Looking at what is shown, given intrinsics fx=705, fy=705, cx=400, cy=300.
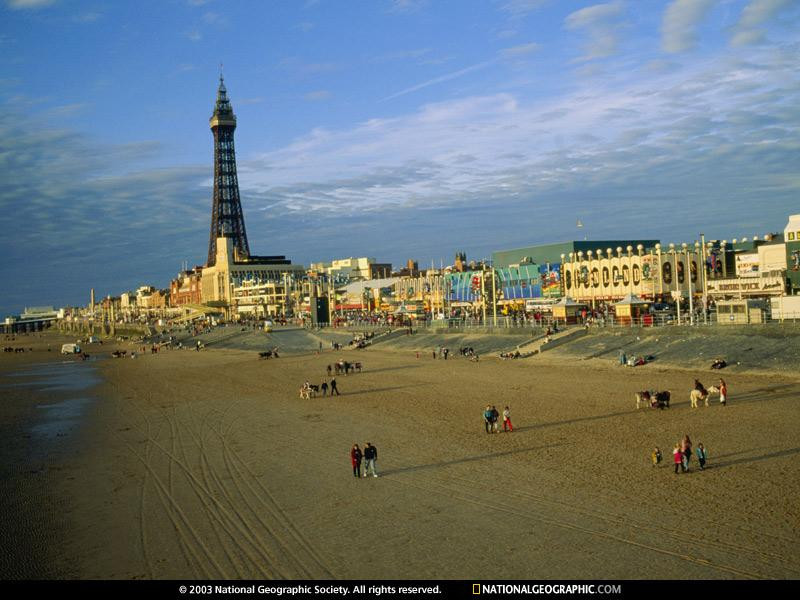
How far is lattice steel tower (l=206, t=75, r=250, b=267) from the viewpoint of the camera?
147m

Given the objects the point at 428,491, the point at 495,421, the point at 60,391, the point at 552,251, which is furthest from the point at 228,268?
the point at 428,491

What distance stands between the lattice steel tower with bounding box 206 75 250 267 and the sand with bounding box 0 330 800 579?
12458cm

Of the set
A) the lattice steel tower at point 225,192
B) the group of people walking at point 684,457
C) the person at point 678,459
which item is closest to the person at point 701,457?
the group of people walking at point 684,457

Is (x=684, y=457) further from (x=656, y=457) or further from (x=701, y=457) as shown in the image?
(x=656, y=457)

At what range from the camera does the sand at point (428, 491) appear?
9805mm

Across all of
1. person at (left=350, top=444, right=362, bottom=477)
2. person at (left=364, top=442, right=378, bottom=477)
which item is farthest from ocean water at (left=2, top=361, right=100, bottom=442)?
person at (left=364, top=442, right=378, bottom=477)

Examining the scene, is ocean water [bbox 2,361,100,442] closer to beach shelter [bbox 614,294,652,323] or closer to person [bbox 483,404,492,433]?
person [bbox 483,404,492,433]

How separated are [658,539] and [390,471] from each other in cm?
627

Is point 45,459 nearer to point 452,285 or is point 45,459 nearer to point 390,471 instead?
point 390,471

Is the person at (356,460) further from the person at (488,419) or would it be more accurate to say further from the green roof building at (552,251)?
the green roof building at (552,251)

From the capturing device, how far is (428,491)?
13312 millimetres

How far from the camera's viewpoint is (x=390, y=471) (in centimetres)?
1503

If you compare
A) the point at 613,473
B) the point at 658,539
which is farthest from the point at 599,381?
the point at 658,539
